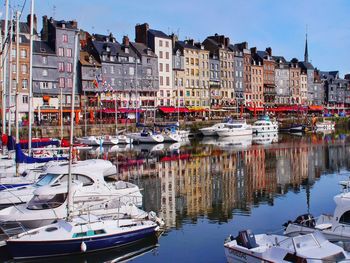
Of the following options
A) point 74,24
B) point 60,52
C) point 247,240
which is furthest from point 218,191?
point 74,24

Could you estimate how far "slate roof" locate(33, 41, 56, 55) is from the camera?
66688 mm

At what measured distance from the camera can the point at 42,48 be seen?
67562 mm

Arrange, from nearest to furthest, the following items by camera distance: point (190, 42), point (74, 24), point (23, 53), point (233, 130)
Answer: point (23, 53) → point (233, 130) → point (74, 24) → point (190, 42)

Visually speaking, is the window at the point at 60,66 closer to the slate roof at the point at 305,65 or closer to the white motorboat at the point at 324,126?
the white motorboat at the point at 324,126

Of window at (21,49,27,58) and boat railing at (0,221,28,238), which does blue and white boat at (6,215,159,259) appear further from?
window at (21,49,27,58)

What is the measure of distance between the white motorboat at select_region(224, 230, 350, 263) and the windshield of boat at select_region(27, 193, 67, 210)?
6.21 metres

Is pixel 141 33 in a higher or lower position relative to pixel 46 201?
higher

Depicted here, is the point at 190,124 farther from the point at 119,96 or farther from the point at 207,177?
the point at 207,177

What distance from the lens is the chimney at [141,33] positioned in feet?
275

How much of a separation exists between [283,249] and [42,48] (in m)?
60.8

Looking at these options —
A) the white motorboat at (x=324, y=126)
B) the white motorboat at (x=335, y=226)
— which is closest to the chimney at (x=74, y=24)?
the white motorboat at (x=324, y=126)

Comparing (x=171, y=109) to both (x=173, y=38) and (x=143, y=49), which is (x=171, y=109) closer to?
(x=143, y=49)

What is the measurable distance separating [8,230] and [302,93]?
364ft

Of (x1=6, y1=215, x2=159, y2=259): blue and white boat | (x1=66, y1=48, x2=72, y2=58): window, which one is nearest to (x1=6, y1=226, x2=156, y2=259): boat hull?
(x1=6, y1=215, x2=159, y2=259): blue and white boat
